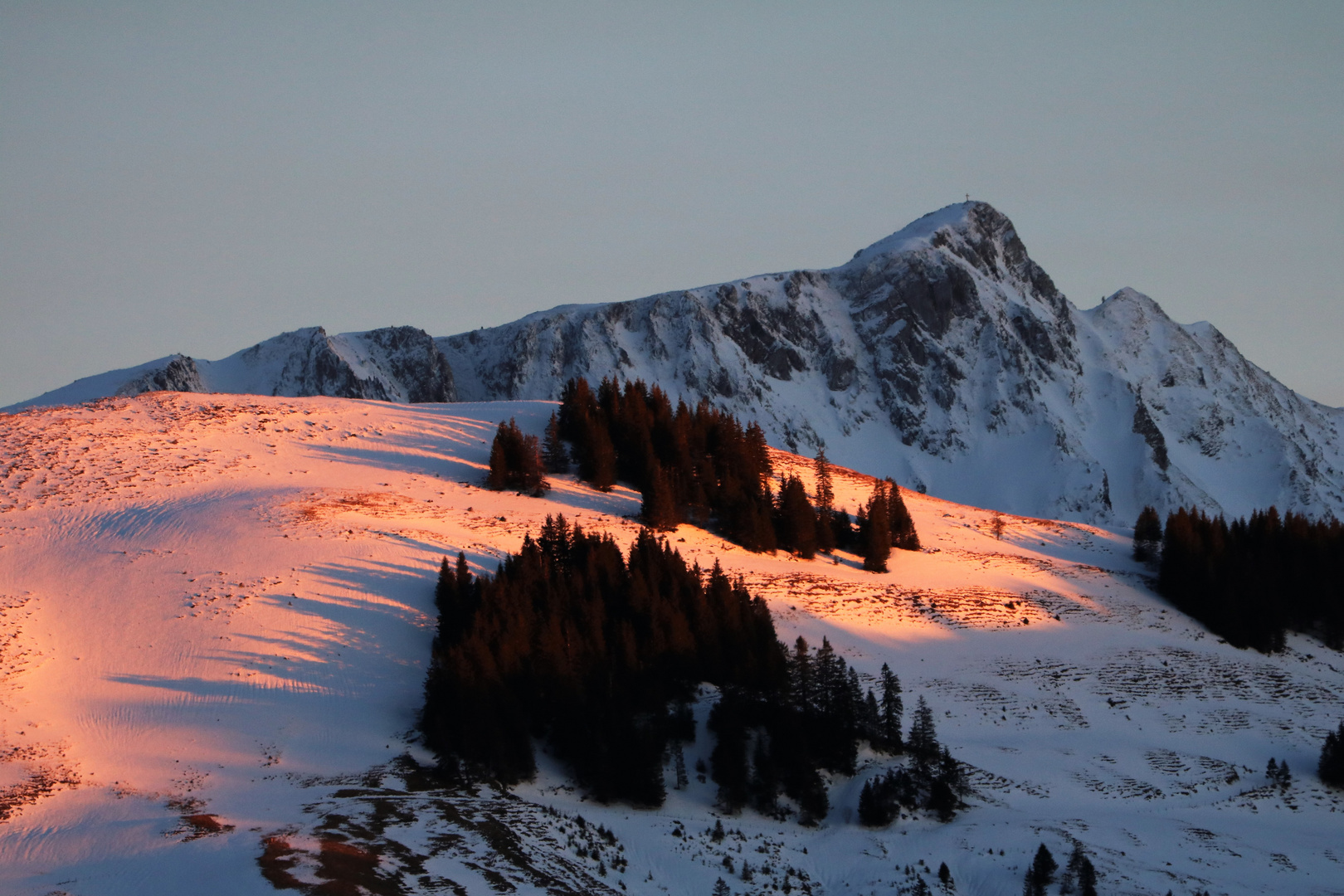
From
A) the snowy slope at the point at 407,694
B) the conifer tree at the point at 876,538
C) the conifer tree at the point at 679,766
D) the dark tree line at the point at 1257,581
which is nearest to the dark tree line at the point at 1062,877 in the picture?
the snowy slope at the point at 407,694

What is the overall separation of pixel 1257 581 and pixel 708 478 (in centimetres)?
3613

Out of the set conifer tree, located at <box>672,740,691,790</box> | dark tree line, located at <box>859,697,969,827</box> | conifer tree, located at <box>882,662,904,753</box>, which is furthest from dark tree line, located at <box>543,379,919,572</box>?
dark tree line, located at <box>859,697,969,827</box>

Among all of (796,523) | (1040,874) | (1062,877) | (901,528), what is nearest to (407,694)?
(1040,874)

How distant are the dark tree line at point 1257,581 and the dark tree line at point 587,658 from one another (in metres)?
34.5

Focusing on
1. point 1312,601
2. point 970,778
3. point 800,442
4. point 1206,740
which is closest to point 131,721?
point 970,778

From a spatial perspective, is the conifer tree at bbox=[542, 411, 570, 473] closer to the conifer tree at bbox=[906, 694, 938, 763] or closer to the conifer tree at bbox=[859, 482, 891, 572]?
the conifer tree at bbox=[859, 482, 891, 572]

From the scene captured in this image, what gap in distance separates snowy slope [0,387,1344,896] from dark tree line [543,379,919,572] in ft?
6.69

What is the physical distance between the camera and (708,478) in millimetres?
74875

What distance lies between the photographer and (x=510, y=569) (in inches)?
2068

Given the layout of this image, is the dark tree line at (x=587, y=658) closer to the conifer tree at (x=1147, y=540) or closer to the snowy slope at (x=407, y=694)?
the snowy slope at (x=407, y=694)

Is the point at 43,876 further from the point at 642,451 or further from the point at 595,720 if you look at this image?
the point at 642,451

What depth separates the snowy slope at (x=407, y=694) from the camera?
32812mm

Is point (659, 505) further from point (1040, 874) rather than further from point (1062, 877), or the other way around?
point (1040, 874)

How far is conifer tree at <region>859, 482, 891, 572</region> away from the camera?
70875 mm
